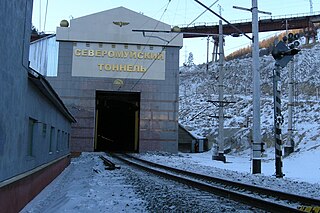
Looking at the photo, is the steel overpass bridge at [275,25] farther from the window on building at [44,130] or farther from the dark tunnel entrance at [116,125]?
the window on building at [44,130]

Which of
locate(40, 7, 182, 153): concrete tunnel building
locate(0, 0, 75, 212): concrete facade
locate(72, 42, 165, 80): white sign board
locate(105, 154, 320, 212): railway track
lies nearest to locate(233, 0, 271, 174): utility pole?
locate(105, 154, 320, 212): railway track

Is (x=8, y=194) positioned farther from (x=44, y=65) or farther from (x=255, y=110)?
(x=44, y=65)

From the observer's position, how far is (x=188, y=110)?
81.1 m

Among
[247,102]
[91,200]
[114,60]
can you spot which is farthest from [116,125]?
[91,200]

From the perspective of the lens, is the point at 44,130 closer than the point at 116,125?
Yes

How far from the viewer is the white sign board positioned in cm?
3600

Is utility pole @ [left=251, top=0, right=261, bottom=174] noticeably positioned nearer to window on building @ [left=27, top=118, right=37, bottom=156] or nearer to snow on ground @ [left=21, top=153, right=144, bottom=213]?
snow on ground @ [left=21, top=153, right=144, bottom=213]

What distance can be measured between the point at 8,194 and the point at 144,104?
2950cm

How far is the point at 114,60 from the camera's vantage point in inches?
1423

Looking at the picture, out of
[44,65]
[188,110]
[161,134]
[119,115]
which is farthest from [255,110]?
[188,110]

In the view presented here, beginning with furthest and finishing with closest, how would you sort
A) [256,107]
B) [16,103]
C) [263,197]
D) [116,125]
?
[116,125] < [256,107] < [263,197] < [16,103]

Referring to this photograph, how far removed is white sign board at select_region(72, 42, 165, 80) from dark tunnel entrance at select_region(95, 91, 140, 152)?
23.0ft

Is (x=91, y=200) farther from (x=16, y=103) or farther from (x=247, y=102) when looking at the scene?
(x=247, y=102)

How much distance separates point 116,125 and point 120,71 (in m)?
18.5
